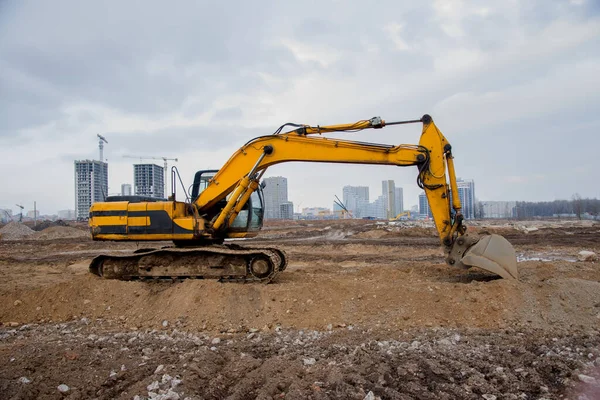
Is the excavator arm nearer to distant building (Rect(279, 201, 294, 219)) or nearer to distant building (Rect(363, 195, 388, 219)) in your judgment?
distant building (Rect(279, 201, 294, 219))

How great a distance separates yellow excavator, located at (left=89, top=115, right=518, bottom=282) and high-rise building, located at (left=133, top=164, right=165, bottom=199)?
12.4 meters

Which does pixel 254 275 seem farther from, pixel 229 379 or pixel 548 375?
pixel 548 375

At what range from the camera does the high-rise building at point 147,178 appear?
867 inches

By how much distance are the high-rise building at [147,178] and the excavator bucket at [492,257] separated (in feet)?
56.9

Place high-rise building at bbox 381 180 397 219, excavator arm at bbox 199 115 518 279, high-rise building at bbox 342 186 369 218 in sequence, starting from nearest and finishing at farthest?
1. excavator arm at bbox 199 115 518 279
2. high-rise building at bbox 381 180 397 219
3. high-rise building at bbox 342 186 369 218

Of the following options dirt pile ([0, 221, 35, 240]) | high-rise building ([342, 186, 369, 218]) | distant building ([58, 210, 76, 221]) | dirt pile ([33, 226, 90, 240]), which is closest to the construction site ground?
dirt pile ([33, 226, 90, 240])

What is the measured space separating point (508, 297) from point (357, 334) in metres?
2.78

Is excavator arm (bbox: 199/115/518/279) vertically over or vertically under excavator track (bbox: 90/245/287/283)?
over

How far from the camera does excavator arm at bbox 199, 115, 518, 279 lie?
827cm

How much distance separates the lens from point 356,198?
164000 mm

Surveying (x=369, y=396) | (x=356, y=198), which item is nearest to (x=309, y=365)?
(x=369, y=396)

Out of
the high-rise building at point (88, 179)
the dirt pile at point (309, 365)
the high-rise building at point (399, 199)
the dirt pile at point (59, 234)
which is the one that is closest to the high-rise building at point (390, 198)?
the high-rise building at point (399, 199)

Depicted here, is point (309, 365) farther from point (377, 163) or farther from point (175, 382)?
point (377, 163)

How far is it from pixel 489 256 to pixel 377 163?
2.83 m
